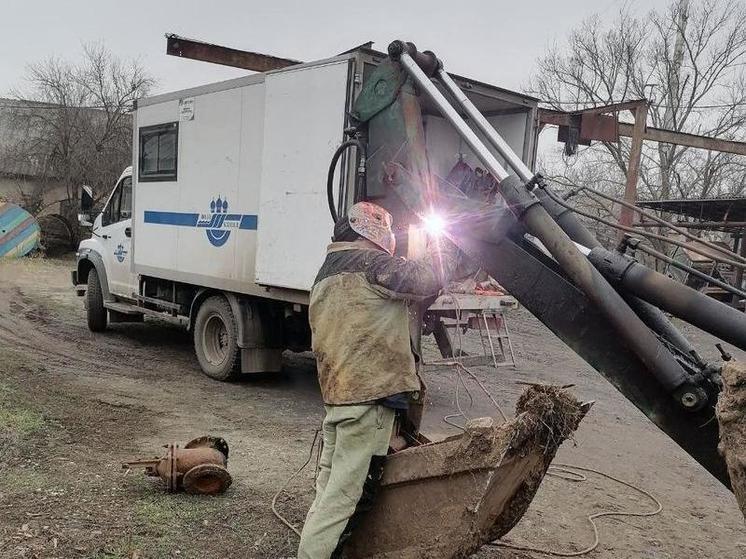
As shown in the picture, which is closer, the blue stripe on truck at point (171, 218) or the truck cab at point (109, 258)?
the blue stripe on truck at point (171, 218)

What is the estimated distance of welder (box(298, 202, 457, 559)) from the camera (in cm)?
329

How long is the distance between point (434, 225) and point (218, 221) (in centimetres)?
487

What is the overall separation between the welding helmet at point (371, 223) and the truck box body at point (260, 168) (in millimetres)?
2523

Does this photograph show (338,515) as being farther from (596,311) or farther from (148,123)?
(148,123)

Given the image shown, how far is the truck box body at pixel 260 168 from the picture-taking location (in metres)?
6.51

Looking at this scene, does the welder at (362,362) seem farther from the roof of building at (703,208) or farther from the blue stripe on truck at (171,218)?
the roof of building at (703,208)

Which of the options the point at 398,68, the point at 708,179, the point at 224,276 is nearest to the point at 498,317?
the point at 224,276

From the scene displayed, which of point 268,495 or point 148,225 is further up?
point 148,225

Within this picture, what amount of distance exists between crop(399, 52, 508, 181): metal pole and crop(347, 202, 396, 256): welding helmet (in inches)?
22.3

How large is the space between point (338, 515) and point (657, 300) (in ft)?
5.76

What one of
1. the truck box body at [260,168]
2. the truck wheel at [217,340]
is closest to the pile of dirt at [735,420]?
the truck box body at [260,168]

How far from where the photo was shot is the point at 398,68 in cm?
389

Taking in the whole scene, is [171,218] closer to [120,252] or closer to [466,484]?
[120,252]

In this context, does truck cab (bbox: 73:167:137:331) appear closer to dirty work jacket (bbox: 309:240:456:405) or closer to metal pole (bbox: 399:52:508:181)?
metal pole (bbox: 399:52:508:181)
